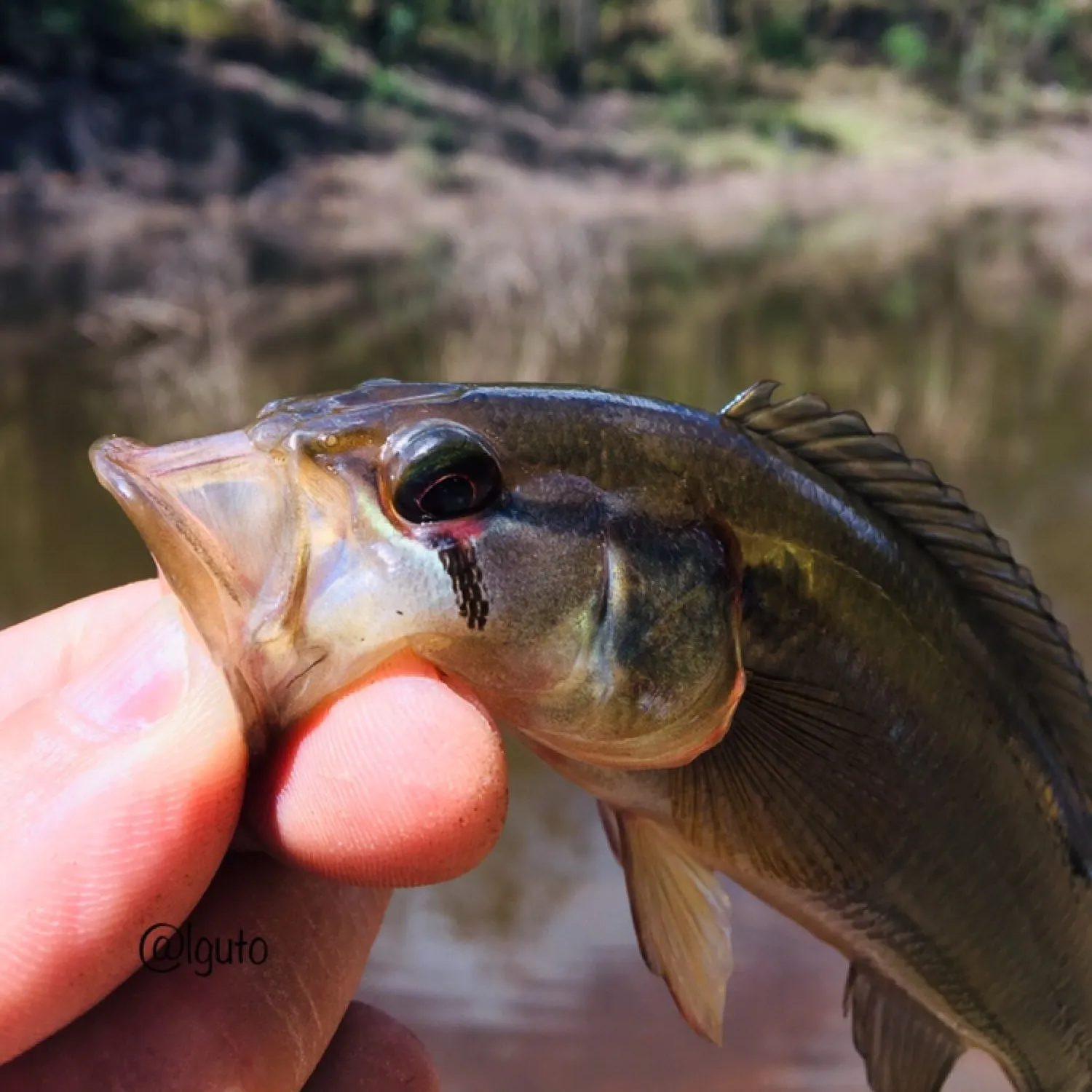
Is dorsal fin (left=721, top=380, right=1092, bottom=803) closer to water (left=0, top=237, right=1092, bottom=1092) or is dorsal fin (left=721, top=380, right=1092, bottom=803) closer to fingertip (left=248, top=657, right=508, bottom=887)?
fingertip (left=248, top=657, right=508, bottom=887)

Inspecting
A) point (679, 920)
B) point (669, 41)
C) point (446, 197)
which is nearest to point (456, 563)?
point (679, 920)

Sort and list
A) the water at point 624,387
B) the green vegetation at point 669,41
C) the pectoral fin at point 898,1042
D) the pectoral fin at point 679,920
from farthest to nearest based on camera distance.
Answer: the green vegetation at point 669,41 → the water at point 624,387 → the pectoral fin at point 898,1042 → the pectoral fin at point 679,920

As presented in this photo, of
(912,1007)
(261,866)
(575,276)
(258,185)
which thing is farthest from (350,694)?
(258,185)

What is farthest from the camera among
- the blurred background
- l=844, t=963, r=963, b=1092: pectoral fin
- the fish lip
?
the blurred background

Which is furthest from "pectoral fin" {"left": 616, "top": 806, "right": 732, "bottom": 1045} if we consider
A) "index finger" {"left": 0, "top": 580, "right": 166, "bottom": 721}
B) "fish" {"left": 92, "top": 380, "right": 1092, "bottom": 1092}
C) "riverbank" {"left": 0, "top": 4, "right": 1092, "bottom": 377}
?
"riverbank" {"left": 0, "top": 4, "right": 1092, "bottom": 377}

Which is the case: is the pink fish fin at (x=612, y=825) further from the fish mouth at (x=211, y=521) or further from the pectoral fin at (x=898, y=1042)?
the fish mouth at (x=211, y=521)

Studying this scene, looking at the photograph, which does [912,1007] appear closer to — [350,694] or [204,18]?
[350,694]

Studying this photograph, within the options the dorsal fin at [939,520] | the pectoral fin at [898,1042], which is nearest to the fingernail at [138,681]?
the dorsal fin at [939,520]
